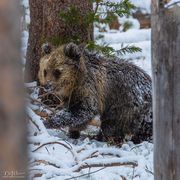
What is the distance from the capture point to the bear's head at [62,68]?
658cm

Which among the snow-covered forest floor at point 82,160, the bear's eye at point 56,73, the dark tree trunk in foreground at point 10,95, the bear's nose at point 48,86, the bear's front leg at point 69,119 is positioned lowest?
the snow-covered forest floor at point 82,160

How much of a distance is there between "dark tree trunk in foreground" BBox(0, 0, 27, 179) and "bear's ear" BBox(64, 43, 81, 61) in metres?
4.78

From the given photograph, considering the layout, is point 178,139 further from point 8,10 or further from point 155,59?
point 8,10

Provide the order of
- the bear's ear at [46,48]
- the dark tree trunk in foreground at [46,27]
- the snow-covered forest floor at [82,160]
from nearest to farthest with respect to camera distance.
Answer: the snow-covered forest floor at [82,160] → the bear's ear at [46,48] → the dark tree trunk in foreground at [46,27]

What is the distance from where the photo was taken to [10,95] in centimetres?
170

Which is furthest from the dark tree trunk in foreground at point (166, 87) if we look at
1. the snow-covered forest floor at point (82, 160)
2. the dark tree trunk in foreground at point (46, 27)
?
the dark tree trunk in foreground at point (46, 27)

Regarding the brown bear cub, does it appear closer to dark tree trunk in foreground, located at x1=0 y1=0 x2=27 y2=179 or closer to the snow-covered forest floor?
the snow-covered forest floor

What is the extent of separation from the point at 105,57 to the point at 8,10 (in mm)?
5296

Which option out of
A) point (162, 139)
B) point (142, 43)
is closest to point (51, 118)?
point (162, 139)

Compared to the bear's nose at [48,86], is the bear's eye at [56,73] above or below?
above

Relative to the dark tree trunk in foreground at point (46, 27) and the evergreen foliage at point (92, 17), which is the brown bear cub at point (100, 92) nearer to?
the evergreen foliage at point (92, 17)

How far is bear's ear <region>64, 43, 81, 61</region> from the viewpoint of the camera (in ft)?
21.3

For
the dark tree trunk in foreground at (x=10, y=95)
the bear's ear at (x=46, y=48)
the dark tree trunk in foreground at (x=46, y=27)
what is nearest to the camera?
the dark tree trunk in foreground at (x=10, y=95)

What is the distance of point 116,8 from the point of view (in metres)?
7.21
